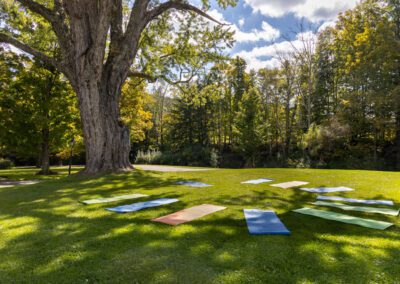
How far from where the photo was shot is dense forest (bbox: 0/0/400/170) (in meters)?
14.3

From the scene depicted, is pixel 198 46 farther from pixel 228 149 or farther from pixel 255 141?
pixel 228 149

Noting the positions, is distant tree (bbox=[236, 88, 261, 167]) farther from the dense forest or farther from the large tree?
the large tree

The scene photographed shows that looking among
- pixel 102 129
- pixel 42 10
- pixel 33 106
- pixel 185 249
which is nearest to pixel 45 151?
pixel 33 106

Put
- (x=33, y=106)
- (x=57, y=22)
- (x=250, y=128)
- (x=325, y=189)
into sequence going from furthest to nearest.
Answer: (x=250, y=128) < (x=33, y=106) < (x=57, y=22) < (x=325, y=189)

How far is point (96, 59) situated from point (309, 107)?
20.1 meters

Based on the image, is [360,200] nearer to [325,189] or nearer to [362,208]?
[362,208]

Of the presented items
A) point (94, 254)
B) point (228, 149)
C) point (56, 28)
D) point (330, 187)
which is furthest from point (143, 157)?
point (94, 254)

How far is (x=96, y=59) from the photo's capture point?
29.7ft

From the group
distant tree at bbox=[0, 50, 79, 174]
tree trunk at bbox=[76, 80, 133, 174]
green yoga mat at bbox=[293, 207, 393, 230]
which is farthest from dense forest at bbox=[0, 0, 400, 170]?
green yoga mat at bbox=[293, 207, 393, 230]

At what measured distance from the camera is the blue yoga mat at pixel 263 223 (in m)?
3.13

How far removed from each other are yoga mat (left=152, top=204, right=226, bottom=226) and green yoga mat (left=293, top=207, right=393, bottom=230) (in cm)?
146

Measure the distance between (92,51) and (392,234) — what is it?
31.6 feet

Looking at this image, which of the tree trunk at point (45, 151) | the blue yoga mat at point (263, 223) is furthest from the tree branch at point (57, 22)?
the blue yoga mat at point (263, 223)

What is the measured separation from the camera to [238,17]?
17.7 m
